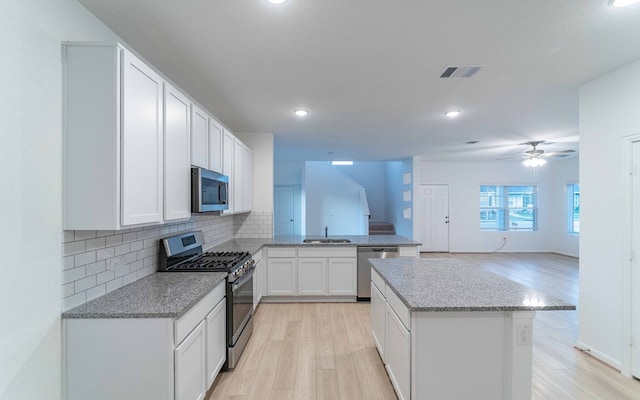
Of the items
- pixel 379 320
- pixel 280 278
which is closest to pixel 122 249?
pixel 379 320

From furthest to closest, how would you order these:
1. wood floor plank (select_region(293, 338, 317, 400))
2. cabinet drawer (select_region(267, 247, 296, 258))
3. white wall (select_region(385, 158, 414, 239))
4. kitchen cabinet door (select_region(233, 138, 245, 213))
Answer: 1. white wall (select_region(385, 158, 414, 239))
2. cabinet drawer (select_region(267, 247, 296, 258))
3. kitchen cabinet door (select_region(233, 138, 245, 213))
4. wood floor plank (select_region(293, 338, 317, 400))

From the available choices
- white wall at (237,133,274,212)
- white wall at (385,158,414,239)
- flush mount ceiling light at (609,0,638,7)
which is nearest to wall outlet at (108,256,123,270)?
white wall at (237,133,274,212)

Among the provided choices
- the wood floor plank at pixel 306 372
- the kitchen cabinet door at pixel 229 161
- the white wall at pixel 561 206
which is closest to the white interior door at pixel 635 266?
the wood floor plank at pixel 306 372

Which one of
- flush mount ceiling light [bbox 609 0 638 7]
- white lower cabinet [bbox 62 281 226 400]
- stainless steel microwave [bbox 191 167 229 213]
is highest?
flush mount ceiling light [bbox 609 0 638 7]

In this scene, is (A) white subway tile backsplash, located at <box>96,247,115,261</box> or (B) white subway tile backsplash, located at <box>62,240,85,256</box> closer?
(B) white subway tile backsplash, located at <box>62,240,85,256</box>

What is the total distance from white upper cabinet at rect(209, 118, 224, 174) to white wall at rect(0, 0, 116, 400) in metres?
1.34

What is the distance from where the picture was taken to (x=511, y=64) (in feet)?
7.73

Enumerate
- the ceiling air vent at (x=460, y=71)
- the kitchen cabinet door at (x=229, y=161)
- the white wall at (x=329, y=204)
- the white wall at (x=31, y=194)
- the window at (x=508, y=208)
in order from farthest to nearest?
the white wall at (x=329, y=204) < the window at (x=508, y=208) < the kitchen cabinet door at (x=229, y=161) < the ceiling air vent at (x=460, y=71) < the white wall at (x=31, y=194)

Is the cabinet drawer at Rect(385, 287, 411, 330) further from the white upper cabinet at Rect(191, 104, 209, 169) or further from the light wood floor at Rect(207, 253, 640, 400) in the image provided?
the white upper cabinet at Rect(191, 104, 209, 169)

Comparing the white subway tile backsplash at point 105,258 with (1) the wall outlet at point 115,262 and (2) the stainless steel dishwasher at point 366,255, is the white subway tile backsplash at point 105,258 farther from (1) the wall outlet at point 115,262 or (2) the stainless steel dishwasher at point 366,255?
(2) the stainless steel dishwasher at point 366,255

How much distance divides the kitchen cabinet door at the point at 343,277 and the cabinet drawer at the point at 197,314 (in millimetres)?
2094

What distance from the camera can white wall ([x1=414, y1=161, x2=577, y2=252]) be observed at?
8.30 metres

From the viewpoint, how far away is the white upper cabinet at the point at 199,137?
246 cm

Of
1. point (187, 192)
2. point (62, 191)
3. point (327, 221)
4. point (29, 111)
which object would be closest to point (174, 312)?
point (62, 191)
